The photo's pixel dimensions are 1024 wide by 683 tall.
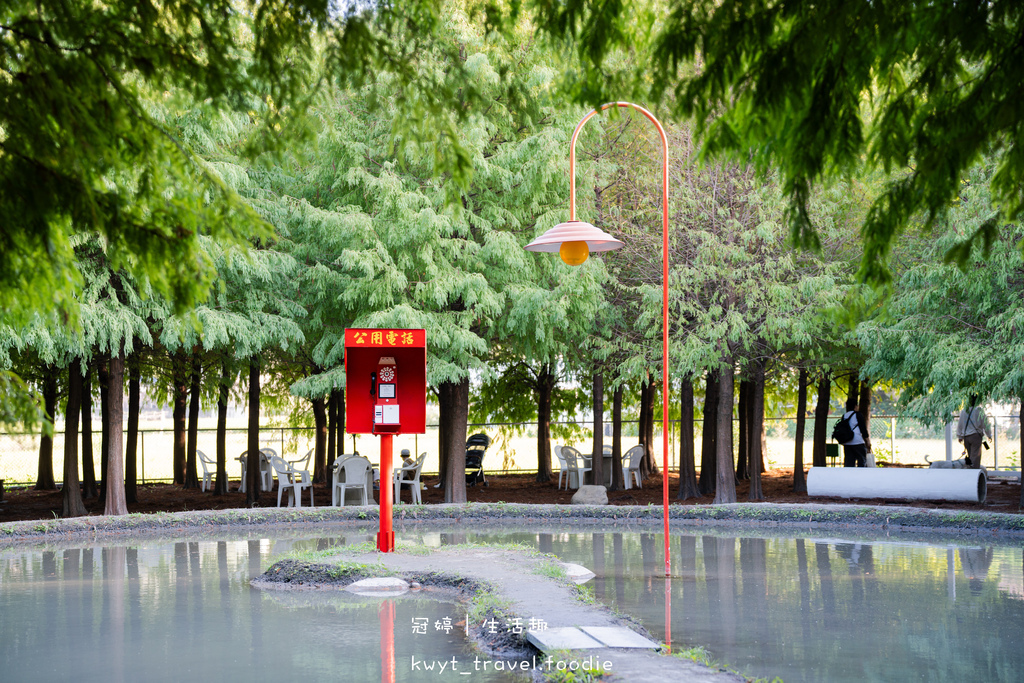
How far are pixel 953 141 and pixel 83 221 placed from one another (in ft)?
11.5

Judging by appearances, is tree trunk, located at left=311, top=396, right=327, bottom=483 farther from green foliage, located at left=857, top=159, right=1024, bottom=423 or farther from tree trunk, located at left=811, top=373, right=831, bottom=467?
green foliage, located at left=857, top=159, right=1024, bottom=423

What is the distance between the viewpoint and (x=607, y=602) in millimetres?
9938

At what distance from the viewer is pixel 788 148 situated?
13.2 feet

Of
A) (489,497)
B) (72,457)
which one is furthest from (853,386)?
(72,457)

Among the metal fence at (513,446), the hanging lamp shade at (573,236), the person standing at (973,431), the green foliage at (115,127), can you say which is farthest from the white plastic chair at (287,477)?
the green foliage at (115,127)

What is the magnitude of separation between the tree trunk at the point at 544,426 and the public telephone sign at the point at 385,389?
12.2m

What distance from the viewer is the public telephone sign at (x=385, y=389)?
1353 cm

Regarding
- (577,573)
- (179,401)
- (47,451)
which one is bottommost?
(577,573)

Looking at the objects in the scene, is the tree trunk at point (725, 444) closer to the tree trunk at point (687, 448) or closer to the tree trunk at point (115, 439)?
the tree trunk at point (687, 448)

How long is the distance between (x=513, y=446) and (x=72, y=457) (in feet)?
80.5

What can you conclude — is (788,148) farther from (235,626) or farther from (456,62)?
(235,626)

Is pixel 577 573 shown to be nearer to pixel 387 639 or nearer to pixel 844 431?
pixel 387 639

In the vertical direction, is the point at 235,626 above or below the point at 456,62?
below

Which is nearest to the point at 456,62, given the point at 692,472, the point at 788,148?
the point at 788,148
